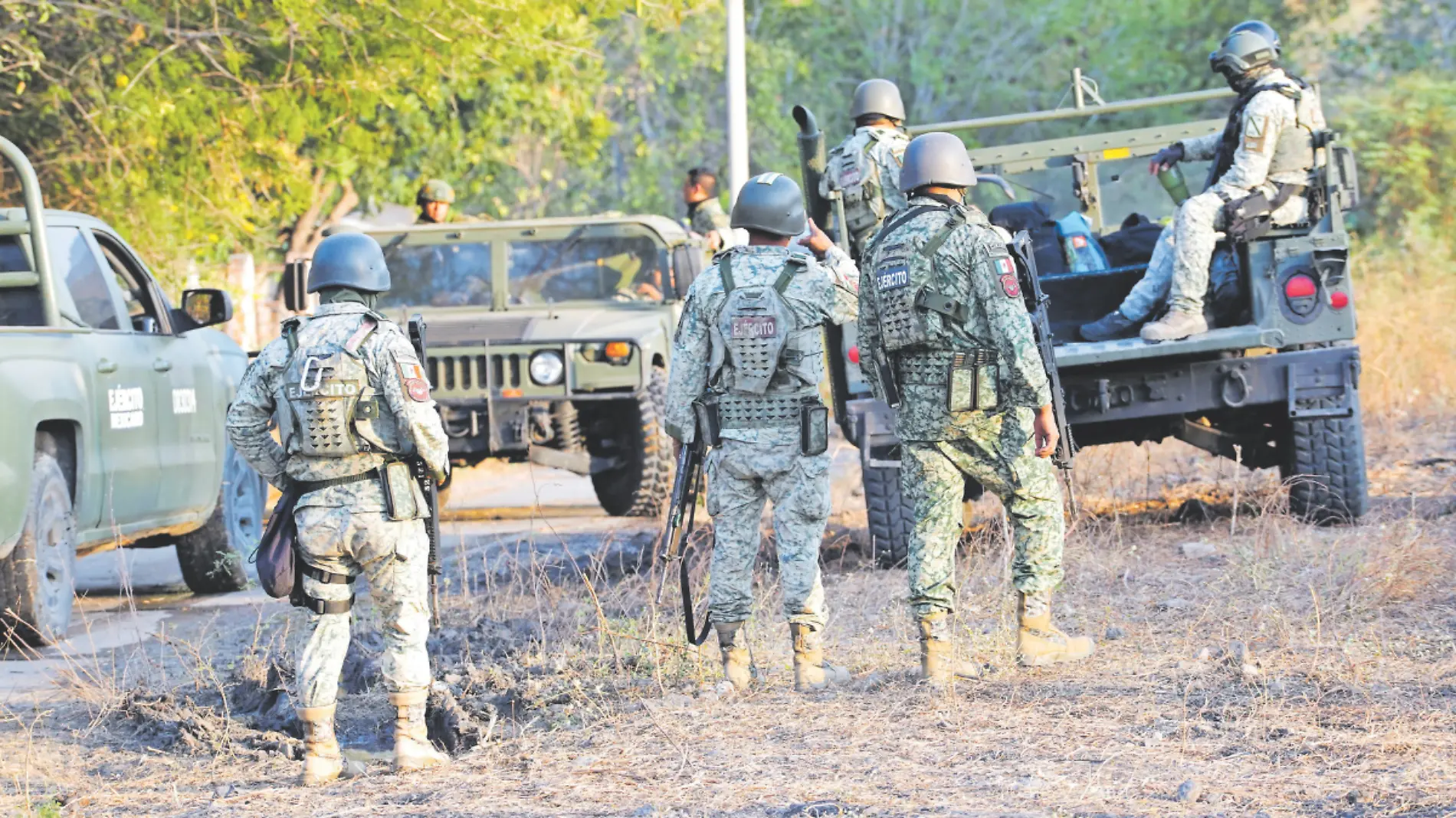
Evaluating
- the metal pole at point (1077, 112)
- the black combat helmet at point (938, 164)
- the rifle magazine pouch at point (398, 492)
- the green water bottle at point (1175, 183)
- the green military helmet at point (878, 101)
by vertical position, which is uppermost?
the metal pole at point (1077, 112)

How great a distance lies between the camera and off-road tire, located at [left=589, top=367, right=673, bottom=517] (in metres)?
9.75

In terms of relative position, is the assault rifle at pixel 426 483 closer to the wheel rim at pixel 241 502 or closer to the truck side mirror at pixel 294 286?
the wheel rim at pixel 241 502

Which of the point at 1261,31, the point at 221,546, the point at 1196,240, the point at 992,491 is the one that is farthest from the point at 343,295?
the point at 1261,31

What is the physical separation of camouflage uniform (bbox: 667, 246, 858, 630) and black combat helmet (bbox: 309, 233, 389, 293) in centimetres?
94

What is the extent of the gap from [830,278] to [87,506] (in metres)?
3.39

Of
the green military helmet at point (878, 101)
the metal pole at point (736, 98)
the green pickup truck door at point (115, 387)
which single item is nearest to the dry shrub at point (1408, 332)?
the metal pole at point (736, 98)

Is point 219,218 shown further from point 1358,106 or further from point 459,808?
point 1358,106

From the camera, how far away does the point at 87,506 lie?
285 inches

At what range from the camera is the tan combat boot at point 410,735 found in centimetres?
484

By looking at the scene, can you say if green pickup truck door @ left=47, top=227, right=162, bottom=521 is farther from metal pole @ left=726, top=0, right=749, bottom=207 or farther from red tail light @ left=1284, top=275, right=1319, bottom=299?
metal pole @ left=726, top=0, right=749, bottom=207

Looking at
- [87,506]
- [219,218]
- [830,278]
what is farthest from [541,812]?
[219,218]

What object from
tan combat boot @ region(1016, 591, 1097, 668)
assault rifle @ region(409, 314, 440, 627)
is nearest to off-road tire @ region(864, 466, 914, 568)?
tan combat boot @ region(1016, 591, 1097, 668)

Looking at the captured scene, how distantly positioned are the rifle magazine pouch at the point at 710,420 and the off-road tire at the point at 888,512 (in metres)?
2.06

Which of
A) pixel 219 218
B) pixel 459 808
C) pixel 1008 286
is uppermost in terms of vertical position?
pixel 219 218
